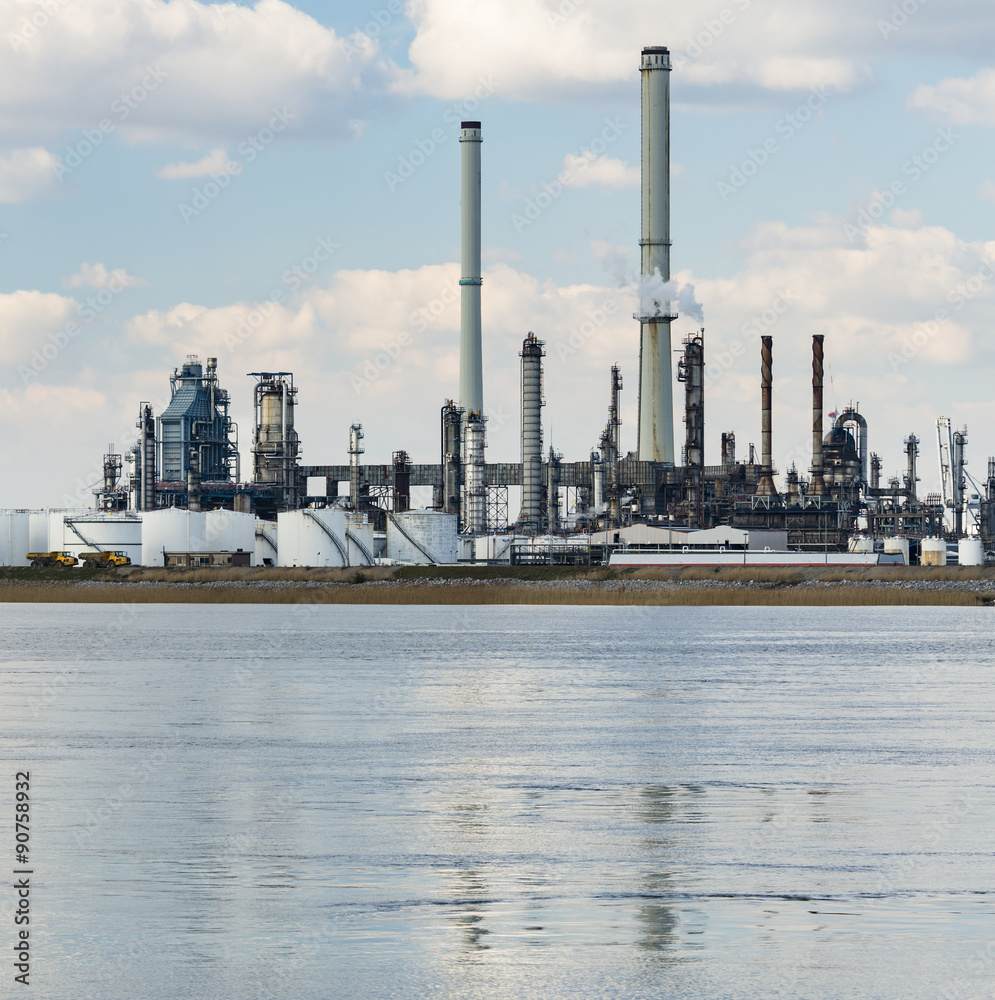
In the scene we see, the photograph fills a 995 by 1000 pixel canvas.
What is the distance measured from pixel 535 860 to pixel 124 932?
500 centimetres

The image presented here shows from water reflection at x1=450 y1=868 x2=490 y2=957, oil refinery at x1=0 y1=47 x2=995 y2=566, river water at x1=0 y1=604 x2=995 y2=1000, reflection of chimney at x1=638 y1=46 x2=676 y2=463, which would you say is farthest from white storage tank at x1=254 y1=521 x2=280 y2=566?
water reflection at x1=450 y1=868 x2=490 y2=957

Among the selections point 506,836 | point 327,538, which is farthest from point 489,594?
point 506,836

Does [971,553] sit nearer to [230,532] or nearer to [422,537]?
[422,537]

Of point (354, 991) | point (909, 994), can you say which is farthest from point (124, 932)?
point (909, 994)

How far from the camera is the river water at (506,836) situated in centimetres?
1262

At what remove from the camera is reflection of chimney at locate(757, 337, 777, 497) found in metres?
138

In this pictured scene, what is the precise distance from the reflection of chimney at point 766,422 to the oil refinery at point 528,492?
0.58 ft

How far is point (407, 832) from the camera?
744 inches

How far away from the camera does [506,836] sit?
18.7 m

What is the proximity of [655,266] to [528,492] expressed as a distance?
22.0 m

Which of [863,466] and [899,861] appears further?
[863,466]

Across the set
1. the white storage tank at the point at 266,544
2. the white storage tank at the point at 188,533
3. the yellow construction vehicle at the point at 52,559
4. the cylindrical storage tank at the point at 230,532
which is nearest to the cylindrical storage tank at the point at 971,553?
the white storage tank at the point at 266,544

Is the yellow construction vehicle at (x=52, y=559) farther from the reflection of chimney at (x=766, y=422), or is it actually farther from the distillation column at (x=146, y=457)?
the reflection of chimney at (x=766, y=422)

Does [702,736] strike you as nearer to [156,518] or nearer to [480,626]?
[480,626]
